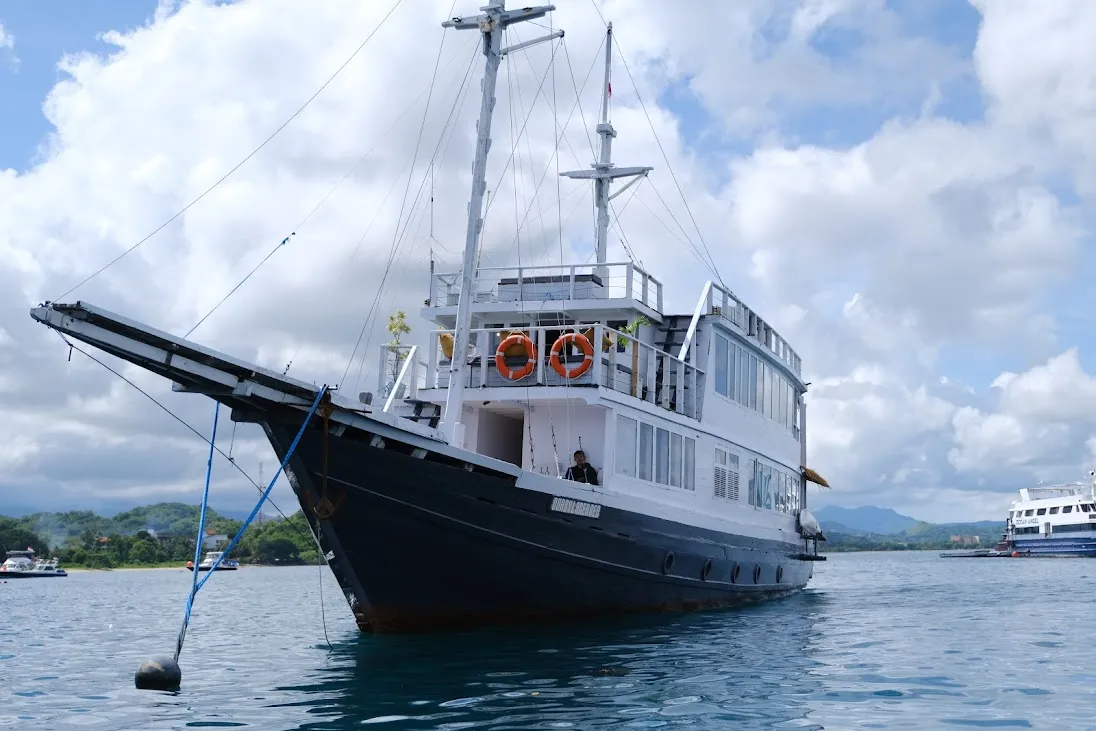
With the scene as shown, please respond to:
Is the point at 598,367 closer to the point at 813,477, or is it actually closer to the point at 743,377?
the point at 743,377

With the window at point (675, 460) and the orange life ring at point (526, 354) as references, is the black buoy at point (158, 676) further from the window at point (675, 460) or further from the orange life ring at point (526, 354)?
the window at point (675, 460)

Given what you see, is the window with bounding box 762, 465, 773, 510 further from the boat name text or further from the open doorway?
the boat name text

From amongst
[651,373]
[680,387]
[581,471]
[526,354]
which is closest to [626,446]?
[581,471]

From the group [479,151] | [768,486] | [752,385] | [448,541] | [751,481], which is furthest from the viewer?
[768,486]

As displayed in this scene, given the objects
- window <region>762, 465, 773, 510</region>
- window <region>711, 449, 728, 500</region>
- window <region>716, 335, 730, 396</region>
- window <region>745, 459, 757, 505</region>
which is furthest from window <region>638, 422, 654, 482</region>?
window <region>762, 465, 773, 510</region>

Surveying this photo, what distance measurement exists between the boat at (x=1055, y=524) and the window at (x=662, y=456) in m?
74.1

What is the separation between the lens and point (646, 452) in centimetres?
1906

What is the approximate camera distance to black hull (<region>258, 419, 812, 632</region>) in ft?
47.4

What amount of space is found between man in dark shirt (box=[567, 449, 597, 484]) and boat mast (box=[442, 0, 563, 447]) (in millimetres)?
1969

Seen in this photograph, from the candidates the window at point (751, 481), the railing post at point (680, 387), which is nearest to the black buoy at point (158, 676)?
the railing post at point (680, 387)

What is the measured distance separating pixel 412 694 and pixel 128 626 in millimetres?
14519

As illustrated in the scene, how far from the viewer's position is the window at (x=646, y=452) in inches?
743

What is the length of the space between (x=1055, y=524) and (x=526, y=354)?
3176 inches

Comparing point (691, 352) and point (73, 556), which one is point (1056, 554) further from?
point (73, 556)
